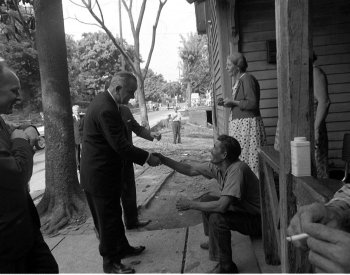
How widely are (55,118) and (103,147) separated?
228 cm

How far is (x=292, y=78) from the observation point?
2047mm

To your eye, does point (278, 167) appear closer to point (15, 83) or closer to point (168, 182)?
point (15, 83)

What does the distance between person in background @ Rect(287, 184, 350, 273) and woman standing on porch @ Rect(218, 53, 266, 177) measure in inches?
105

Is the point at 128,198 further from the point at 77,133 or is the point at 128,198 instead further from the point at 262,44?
the point at 77,133

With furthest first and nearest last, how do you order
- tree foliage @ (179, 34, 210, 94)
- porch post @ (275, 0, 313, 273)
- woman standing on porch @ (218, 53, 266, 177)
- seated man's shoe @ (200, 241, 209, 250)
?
tree foliage @ (179, 34, 210, 94) < woman standing on porch @ (218, 53, 266, 177) < seated man's shoe @ (200, 241, 209, 250) < porch post @ (275, 0, 313, 273)

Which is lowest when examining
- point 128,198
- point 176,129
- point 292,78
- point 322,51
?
point 128,198

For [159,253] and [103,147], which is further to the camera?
[159,253]

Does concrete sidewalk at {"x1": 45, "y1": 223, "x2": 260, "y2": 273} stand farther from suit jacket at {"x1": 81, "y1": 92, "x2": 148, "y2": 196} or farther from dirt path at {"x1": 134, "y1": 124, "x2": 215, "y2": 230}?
suit jacket at {"x1": 81, "y1": 92, "x2": 148, "y2": 196}

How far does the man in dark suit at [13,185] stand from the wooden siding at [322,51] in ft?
15.2

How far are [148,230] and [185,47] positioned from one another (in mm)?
40599

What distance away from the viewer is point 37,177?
9.48m

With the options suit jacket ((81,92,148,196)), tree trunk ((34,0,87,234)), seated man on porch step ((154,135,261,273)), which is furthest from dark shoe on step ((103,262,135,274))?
tree trunk ((34,0,87,234))

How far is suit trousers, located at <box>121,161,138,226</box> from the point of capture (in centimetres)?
467

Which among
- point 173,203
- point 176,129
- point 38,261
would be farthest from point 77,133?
point 38,261
